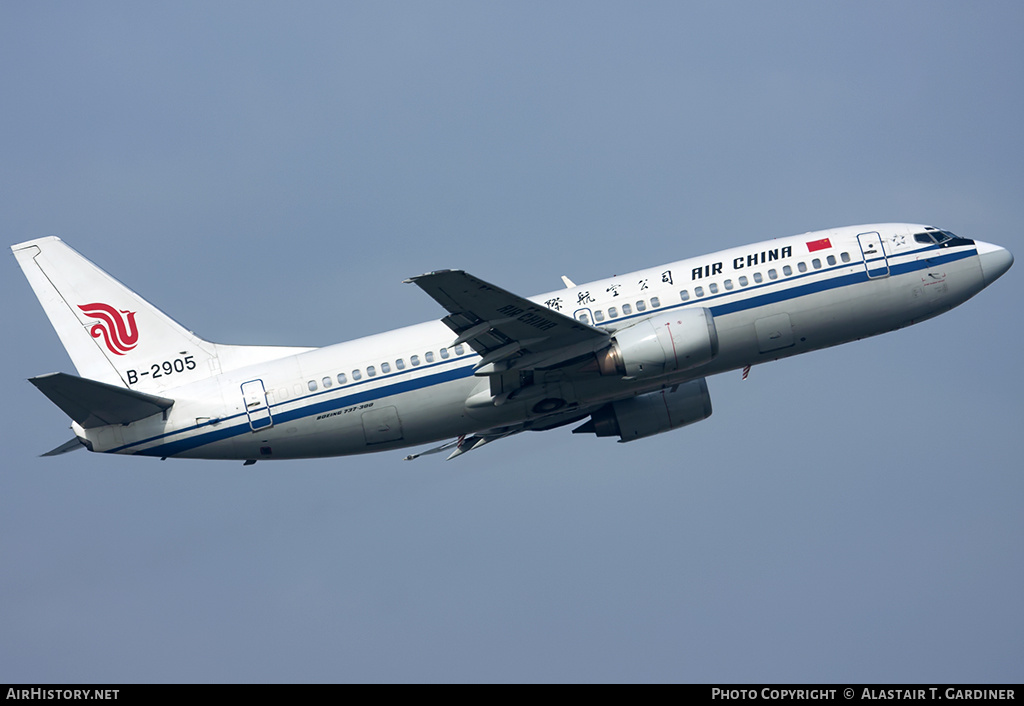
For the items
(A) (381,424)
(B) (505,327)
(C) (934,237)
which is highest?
(C) (934,237)

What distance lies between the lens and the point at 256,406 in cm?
4644

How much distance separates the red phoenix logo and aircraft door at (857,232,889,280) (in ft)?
95.3

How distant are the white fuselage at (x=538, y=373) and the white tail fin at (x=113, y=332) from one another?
6.08 ft

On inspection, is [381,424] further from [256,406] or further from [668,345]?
[668,345]

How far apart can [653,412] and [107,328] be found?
73.4 feet

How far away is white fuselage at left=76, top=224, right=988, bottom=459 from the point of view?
45.9 meters

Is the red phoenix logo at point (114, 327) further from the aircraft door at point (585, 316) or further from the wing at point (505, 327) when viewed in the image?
the aircraft door at point (585, 316)

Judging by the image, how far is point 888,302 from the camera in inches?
1843

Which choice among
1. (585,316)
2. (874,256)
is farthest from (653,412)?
(874,256)

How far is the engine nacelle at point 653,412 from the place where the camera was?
49844 millimetres
